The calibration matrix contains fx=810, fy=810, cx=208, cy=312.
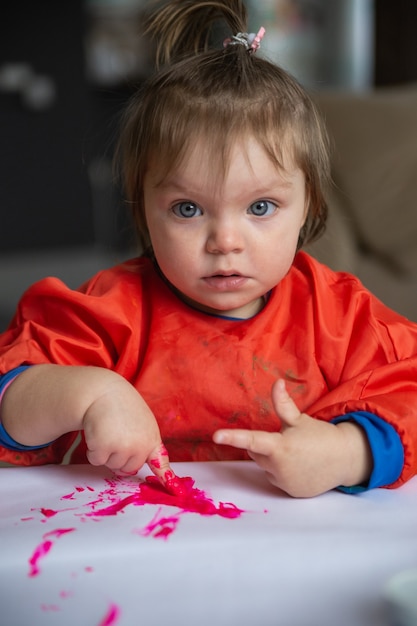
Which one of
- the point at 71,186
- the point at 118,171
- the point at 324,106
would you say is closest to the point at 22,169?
the point at 71,186

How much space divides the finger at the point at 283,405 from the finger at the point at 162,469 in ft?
0.36

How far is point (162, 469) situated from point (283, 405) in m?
0.13

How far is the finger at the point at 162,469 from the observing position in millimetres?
725

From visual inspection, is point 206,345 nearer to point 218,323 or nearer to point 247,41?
point 218,323

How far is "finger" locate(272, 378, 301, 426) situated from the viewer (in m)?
0.72

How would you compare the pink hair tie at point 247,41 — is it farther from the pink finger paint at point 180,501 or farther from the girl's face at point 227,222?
the pink finger paint at point 180,501

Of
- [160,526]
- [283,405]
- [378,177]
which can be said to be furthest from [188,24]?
[378,177]

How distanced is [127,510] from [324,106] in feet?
5.09

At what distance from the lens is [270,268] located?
864 millimetres

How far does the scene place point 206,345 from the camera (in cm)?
94

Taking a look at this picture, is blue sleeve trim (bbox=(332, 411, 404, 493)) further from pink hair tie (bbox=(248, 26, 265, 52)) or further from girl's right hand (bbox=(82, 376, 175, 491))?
pink hair tie (bbox=(248, 26, 265, 52))

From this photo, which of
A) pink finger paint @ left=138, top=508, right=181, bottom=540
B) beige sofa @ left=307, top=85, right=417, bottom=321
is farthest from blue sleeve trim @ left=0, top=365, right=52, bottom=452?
beige sofa @ left=307, top=85, right=417, bottom=321

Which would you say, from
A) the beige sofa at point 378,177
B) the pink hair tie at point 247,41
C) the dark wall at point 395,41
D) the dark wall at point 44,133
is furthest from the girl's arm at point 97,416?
the dark wall at point 44,133

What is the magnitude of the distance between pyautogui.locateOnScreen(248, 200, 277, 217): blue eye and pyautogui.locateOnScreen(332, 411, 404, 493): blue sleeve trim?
22 cm
